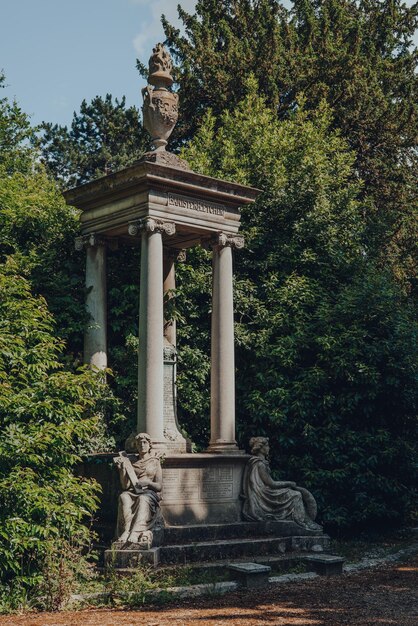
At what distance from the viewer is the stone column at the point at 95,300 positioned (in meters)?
15.0

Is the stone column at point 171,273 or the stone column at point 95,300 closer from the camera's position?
the stone column at point 95,300

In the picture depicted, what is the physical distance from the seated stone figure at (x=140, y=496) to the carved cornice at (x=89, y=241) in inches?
163

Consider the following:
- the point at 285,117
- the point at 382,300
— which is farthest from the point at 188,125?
the point at 382,300

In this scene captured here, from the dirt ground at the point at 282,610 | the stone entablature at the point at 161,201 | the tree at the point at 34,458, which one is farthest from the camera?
the stone entablature at the point at 161,201

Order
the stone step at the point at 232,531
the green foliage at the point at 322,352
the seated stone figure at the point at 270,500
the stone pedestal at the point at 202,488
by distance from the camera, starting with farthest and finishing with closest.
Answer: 1. the green foliage at the point at 322,352
2. the seated stone figure at the point at 270,500
3. the stone pedestal at the point at 202,488
4. the stone step at the point at 232,531

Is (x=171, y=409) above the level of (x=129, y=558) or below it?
above

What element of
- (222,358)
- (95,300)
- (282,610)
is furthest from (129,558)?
(95,300)

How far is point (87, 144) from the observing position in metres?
37.9

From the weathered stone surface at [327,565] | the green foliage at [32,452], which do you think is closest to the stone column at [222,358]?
the weathered stone surface at [327,565]

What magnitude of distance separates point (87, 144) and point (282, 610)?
31362 mm

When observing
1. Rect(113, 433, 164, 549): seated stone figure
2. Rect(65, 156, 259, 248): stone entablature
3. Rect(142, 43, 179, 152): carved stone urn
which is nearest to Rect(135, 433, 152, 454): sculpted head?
Rect(113, 433, 164, 549): seated stone figure

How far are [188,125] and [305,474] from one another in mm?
14710

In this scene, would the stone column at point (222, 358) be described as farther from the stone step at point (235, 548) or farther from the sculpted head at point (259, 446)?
the stone step at point (235, 548)

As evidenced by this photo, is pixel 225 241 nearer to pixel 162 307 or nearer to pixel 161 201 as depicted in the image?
pixel 161 201
